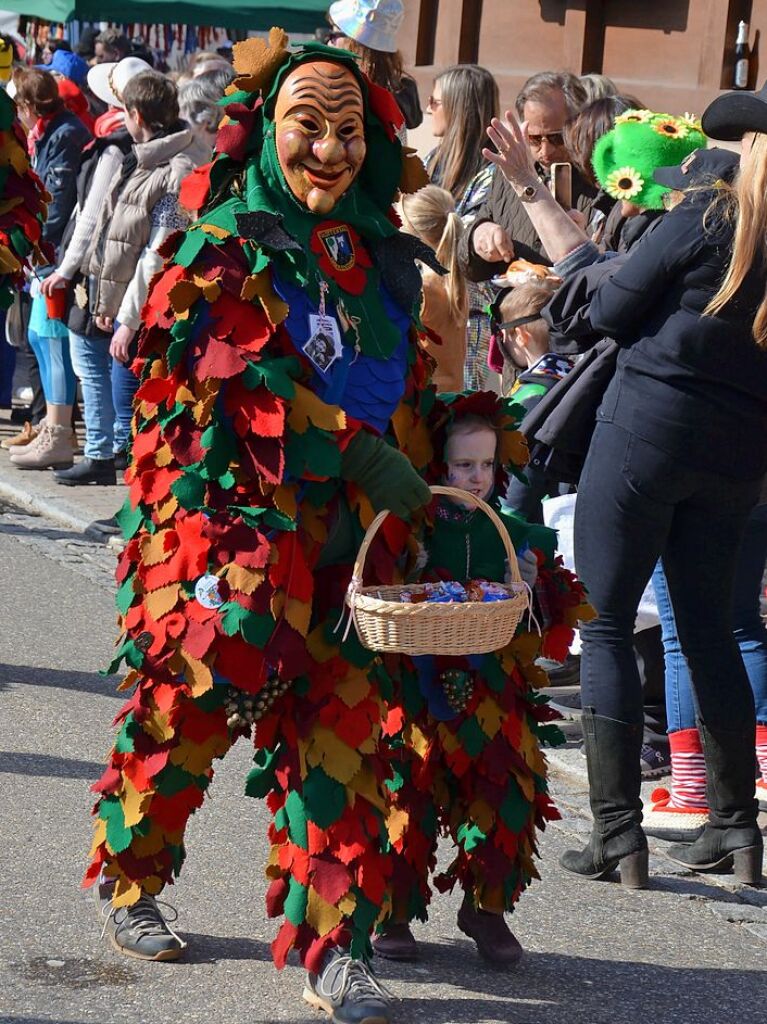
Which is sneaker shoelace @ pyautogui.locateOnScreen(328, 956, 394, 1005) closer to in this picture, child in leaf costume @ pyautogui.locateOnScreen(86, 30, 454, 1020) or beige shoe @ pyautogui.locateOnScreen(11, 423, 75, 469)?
child in leaf costume @ pyautogui.locateOnScreen(86, 30, 454, 1020)

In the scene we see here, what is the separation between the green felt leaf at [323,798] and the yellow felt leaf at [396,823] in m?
0.33

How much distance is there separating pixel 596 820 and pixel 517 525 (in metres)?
0.99

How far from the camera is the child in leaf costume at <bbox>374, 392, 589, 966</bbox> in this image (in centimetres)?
362

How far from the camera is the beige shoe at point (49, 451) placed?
9422 mm

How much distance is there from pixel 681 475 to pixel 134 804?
155 centimetres

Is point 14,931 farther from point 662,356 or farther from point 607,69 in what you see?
point 607,69

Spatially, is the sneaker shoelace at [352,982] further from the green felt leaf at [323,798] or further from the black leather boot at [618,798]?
the black leather boot at [618,798]

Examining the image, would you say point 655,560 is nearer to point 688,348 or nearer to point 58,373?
point 688,348

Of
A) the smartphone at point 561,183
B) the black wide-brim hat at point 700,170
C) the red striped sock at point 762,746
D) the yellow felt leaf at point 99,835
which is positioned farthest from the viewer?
the smartphone at point 561,183

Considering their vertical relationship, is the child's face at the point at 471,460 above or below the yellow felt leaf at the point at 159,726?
above

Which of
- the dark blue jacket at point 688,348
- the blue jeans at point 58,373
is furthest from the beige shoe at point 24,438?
the dark blue jacket at point 688,348

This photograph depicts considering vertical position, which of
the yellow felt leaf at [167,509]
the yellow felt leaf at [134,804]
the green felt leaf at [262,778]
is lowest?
the yellow felt leaf at [134,804]

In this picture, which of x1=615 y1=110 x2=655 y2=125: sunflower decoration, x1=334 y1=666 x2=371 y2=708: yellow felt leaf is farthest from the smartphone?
x1=334 y1=666 x2=371 y2=708: yellow felt leaf

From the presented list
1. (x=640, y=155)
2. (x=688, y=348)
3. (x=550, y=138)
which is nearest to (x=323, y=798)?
(x=688, y=348)
